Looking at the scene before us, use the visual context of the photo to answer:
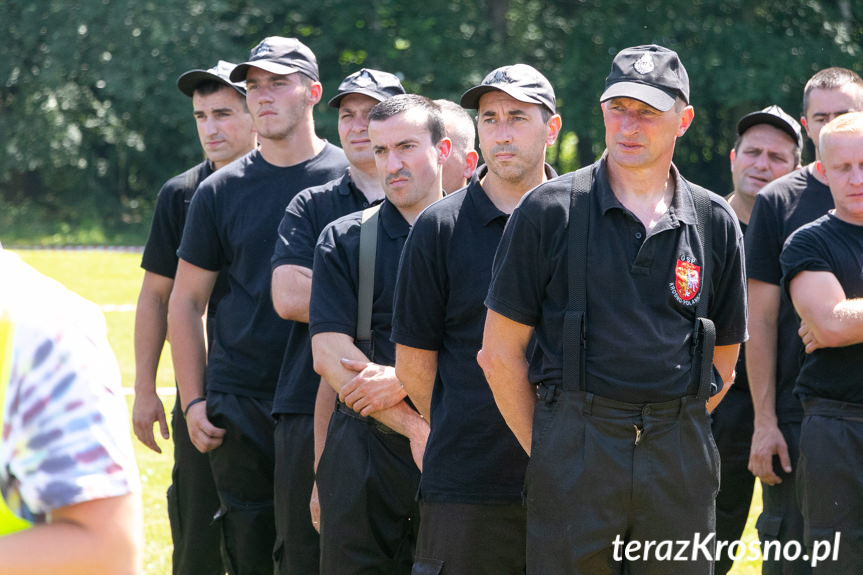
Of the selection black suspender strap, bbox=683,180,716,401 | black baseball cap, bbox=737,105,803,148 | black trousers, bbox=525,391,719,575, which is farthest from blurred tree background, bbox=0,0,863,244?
black trousers, bbox=525,391,719,575

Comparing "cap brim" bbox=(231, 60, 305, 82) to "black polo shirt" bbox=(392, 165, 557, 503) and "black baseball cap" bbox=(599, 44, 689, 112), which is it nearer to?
"black polo shirt" bbox=(392, 165, 557, 503)

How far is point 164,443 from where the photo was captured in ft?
31.1

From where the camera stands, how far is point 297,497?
4773 mm

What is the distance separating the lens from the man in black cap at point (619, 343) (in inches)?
125

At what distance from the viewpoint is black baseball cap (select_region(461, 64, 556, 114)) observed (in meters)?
4.09

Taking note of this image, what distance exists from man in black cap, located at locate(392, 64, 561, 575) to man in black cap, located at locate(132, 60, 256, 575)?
188 cm

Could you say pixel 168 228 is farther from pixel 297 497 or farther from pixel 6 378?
pixel 6 378

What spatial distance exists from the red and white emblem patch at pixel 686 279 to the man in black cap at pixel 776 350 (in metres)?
1.80

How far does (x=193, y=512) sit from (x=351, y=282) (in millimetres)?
1774

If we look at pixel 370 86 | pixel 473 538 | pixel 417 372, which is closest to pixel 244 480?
pixel 417 372

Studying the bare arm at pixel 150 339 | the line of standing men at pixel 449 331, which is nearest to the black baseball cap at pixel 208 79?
the line of standing men at pixel 449 331

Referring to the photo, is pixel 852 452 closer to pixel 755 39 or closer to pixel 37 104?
pixel 755 39

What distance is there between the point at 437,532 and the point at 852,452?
165 cm

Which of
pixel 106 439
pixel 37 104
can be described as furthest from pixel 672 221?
pixel 37 104
